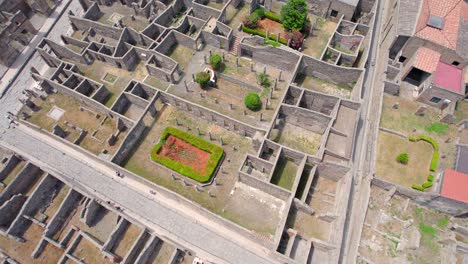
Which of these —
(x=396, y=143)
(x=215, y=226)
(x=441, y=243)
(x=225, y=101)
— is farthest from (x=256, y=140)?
(x=441, y=243)

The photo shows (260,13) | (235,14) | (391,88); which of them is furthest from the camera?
(235,14)

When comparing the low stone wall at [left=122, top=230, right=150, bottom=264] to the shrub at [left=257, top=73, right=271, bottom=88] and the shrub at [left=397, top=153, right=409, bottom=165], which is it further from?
the shrub at [left=397, top=153, right=409, bottom=165]

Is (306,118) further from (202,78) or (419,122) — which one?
(419,122)

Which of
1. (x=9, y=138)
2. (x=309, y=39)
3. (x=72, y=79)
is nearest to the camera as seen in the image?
(x=9, y=138)

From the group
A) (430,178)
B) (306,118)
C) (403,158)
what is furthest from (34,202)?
(430,178)

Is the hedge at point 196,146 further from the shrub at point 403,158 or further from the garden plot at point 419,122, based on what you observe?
the garden plot at point 419,122

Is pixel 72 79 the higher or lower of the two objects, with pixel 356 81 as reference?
lower

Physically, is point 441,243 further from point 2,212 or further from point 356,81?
point 2,212
